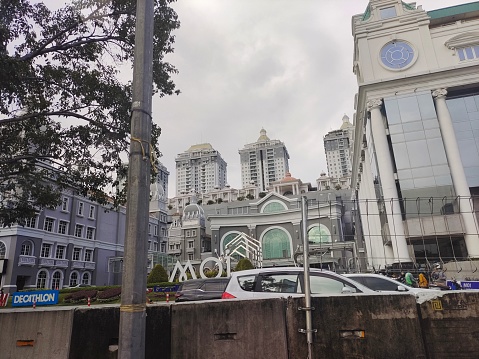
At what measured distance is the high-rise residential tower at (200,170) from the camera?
515 feet

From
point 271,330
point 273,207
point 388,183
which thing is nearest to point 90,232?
point 273,207

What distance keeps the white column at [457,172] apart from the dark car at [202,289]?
61.1 ft

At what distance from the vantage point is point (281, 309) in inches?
209

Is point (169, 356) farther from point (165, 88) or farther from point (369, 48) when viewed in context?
point (369, 48)

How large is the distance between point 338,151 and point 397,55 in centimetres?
11590

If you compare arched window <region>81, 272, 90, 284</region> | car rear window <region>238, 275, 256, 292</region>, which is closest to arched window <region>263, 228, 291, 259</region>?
arched window <region>81, 272, 90, 284</region>

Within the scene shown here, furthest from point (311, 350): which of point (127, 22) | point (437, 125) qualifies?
point (437, 125)

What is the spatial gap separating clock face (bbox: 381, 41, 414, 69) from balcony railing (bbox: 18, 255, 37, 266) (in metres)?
40.3

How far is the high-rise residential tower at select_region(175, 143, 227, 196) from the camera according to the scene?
157 meters

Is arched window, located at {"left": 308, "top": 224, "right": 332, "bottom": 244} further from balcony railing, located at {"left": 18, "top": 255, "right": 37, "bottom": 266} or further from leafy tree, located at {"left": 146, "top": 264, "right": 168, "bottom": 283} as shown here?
balcony railing, located at {"left": 18, "top": 255, "right": 37, "bottom": 266}

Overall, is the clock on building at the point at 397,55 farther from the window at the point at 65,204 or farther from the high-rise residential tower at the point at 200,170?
the high-rise residential tower at the point at 200,170

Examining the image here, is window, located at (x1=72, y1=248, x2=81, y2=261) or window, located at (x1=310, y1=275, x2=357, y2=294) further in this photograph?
window, located at (x1=72, y1=248, x2=81, y2=261)

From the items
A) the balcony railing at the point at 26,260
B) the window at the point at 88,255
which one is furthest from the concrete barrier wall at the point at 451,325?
the window at the point at 88,255

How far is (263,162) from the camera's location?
15575 centimetres
